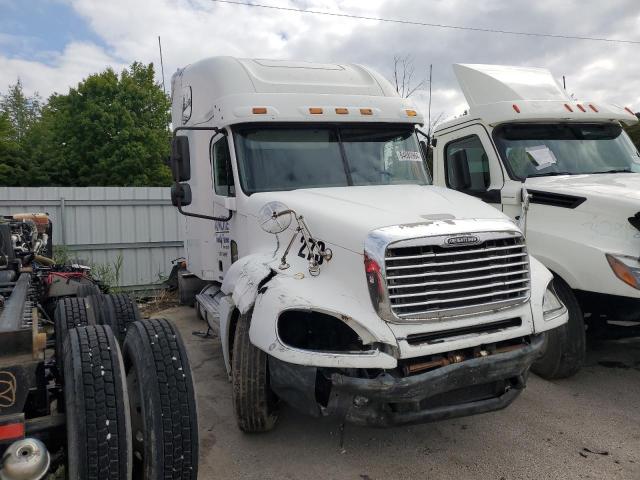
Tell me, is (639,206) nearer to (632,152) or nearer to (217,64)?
(632,152)

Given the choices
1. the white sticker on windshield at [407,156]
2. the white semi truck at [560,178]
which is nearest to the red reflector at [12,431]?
the white sticker on windshield at [407,156]

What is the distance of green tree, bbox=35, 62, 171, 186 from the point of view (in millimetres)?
32938

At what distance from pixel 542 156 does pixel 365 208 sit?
2745 millimetres

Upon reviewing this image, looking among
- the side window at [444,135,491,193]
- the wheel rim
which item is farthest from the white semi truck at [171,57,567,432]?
the side window at [444,135,491,193]

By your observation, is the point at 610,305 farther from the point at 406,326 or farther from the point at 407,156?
the point at 406,326

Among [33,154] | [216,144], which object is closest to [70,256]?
[216,144]

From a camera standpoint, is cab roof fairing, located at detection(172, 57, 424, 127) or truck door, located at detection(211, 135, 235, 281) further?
truck door, located at detection(211, 135, 235, 281)

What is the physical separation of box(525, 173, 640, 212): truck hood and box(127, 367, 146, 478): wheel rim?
3786 mm

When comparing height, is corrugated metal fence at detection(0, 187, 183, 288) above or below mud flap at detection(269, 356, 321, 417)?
above

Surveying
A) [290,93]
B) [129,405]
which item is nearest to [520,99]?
[290,93]

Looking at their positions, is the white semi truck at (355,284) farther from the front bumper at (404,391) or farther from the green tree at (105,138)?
Result: the green tree at (105,138)

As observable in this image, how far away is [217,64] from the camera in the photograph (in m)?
5.05

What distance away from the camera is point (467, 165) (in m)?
6.04

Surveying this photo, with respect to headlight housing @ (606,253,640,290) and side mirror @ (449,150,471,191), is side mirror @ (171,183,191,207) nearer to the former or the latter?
side mirror @ (449,150,471,191)
